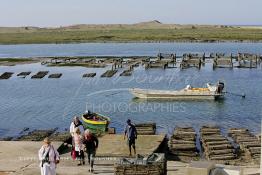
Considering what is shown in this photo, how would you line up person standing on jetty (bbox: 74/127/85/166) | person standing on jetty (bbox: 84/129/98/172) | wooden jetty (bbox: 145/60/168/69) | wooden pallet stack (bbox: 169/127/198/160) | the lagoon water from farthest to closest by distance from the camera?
wooden jetty (bbox: 145/60/168/69), the lagoon water, wooden pallet stack (bbox: 169/127/198/160), person standing on jetty (bbox: 74/127/85/166), person standing on jetty (bbox: 84/129/98/172)

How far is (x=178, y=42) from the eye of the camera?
455 feet

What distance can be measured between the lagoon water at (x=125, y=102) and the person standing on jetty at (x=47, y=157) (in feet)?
62.6

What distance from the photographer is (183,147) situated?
1008 inches

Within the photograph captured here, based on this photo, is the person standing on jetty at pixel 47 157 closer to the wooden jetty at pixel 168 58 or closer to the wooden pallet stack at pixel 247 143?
the wooden pallet stack at pixel 247 143

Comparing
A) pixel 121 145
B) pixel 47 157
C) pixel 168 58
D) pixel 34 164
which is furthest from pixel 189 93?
pixel 168 58

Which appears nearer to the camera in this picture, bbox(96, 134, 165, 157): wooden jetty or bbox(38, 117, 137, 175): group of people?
bbox(38, 117, 137, 175): group of people

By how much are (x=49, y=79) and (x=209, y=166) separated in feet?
175

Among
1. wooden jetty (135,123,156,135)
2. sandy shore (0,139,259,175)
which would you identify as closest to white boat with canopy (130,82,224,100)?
wooden jetty (135,123,156,135)

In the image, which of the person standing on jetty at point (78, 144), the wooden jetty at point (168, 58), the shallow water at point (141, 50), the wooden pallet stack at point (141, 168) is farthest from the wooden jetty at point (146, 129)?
the shallow water at point (141, 50)

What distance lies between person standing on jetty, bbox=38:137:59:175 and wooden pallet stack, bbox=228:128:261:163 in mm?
11809

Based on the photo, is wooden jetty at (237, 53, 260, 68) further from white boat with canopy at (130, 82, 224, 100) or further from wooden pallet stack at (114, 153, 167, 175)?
wooden pallet stack at (114, 153, 167, 175)

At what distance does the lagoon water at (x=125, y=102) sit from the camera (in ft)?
124

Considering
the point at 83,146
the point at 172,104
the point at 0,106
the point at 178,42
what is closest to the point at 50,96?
the point at 0,106

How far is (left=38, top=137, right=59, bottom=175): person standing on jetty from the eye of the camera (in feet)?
48.8
